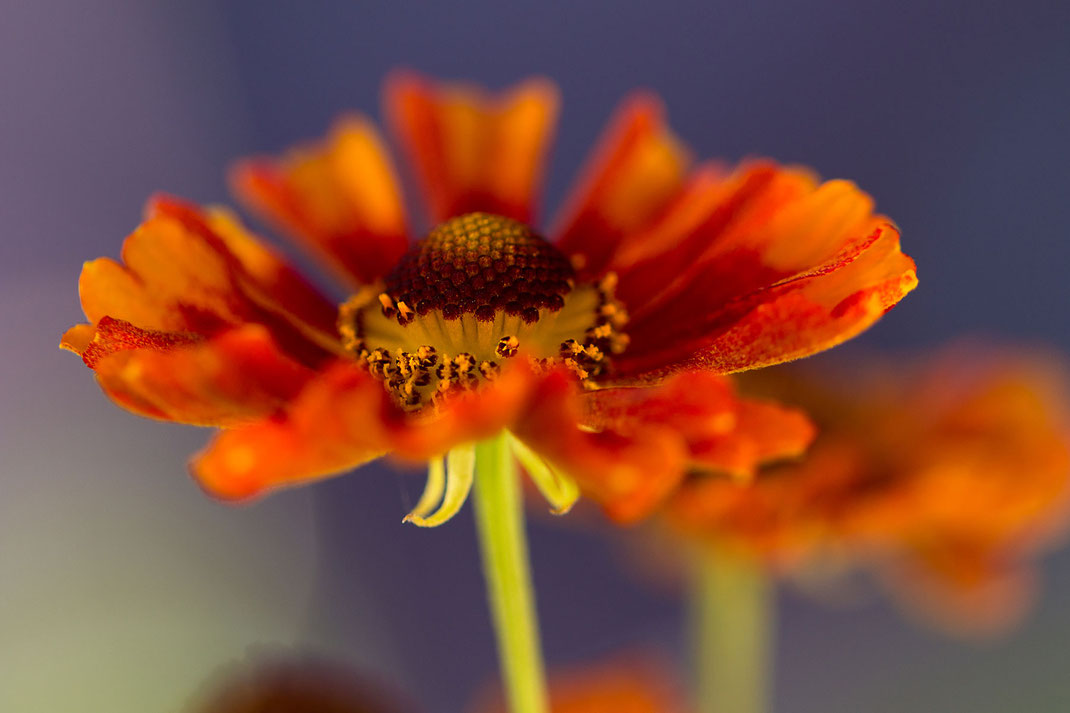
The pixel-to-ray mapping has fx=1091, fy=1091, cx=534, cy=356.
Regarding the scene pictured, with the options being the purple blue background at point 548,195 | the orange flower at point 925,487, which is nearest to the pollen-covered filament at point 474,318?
the orange flower at point 925,487

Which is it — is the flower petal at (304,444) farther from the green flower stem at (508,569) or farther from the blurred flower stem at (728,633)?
the blurred flower stem at (728,633)

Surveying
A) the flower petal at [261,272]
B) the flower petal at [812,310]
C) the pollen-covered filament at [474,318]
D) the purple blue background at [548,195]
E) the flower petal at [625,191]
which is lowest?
the flower petal at [812,310]

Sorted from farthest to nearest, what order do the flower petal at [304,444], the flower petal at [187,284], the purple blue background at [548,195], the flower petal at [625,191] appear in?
1. the purple blue background at [548,195]
2. the flower petal at [625,191]
3. the flower petal at [187,284]
4. the flower petal at [304,444]

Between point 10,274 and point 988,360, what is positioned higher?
point 10,274

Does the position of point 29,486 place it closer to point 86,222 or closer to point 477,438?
point 86,222

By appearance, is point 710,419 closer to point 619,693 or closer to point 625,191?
point 625,191

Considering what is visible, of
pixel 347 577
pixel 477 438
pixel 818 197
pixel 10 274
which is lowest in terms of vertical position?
pixel 477 438

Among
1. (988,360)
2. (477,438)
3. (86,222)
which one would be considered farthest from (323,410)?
(86,222)
